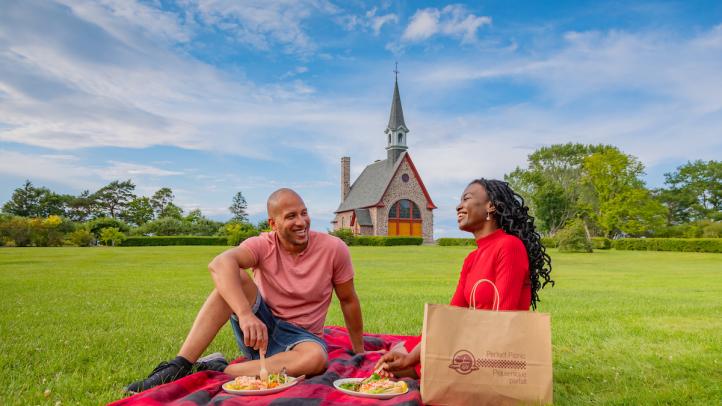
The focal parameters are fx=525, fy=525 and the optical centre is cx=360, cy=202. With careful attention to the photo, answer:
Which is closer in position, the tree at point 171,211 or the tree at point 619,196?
the tree at point 619,196

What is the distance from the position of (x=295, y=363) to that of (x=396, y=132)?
42412mm

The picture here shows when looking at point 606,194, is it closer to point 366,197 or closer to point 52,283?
point 366,197

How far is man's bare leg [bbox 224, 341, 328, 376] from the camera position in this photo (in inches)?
142

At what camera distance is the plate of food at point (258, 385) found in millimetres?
3160

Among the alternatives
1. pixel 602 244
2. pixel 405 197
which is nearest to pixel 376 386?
pixel 602 244

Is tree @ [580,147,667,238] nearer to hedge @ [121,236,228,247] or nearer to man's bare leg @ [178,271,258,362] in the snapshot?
hedge @ [121,236,228,247]

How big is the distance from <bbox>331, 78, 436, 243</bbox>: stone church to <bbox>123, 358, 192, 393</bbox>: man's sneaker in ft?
126

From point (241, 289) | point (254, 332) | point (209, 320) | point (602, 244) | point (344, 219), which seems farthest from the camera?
point (344, 219)

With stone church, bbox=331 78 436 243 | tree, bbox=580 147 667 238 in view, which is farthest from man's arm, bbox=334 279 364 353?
tree, bbox=580 147 667 238

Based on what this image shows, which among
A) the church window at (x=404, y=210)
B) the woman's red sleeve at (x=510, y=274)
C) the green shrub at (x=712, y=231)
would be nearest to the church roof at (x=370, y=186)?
the church window at (x=404, y=210)

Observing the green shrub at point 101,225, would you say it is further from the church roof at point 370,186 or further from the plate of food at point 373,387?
the plate of food at point 373,387

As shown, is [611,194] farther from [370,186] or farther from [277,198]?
[277,198]

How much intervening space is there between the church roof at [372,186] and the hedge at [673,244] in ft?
49.3

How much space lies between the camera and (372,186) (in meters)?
45.0
